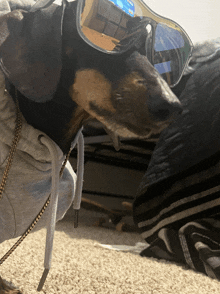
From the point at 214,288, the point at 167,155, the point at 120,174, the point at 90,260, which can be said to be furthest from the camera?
the point at 120,174

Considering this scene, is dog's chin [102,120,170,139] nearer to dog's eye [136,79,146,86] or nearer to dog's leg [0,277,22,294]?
dog's eye [136,79,146,86]

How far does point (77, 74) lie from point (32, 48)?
7 centimetres

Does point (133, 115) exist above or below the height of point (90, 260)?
above

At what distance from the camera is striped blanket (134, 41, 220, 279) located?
878 millimetres

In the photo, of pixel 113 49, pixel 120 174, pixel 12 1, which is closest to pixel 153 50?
pixel 113 49

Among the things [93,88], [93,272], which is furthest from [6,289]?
[93,88]

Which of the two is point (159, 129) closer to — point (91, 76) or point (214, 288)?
point (91, 76)

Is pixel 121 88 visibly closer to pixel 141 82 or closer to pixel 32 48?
pixel 141 82

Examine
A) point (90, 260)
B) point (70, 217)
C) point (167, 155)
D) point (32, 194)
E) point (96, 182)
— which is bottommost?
point (70, 217)

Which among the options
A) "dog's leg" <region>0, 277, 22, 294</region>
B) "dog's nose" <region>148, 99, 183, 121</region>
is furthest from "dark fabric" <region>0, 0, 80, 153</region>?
"dog's leg" <region>0, 277, 22, 294</region>

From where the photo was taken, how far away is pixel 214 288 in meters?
0.72

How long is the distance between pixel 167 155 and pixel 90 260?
0.41 metres

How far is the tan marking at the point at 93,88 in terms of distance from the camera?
15.4 inches

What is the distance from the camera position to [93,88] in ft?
1.30
